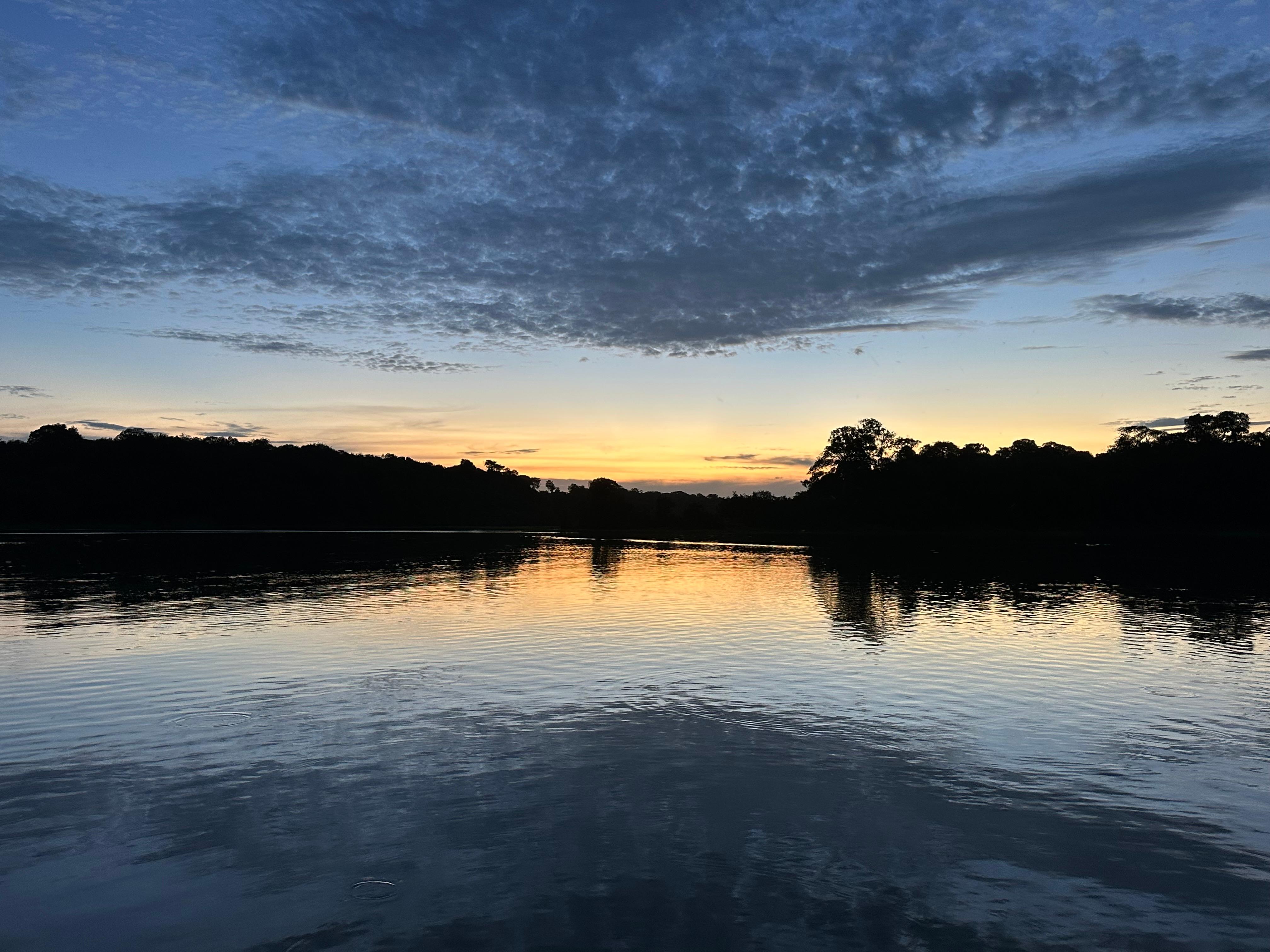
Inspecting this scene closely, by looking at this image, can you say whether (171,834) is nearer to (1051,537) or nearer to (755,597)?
(755,597)

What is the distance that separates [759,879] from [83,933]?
7476mm

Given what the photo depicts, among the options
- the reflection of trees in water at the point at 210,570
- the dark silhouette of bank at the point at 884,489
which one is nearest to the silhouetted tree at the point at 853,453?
the dark silhouette of bank at the point at 884,489

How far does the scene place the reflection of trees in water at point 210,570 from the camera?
38.2 meters

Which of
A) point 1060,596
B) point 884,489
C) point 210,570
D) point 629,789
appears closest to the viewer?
point 629,789

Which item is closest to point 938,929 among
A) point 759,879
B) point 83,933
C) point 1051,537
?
point 759,879

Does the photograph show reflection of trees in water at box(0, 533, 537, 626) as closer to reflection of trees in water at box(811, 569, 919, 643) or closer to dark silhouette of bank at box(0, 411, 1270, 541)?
reflection of trees in water at box(811, 569, 919, 643)

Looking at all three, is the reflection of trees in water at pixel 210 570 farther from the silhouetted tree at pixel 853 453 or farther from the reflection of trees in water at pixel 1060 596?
the silhouetted tree at pixel 853 453

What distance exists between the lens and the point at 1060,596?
44.4 metres

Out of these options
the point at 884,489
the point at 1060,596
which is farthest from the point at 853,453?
the point at 1060,596

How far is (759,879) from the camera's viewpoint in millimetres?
9523

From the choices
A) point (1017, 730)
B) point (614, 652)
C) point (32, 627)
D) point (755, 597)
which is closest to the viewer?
point (1017, 730)

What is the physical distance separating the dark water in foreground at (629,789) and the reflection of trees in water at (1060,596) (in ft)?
5.42

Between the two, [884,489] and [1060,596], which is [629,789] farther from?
[884,489]

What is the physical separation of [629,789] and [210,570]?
5550 centimetres
